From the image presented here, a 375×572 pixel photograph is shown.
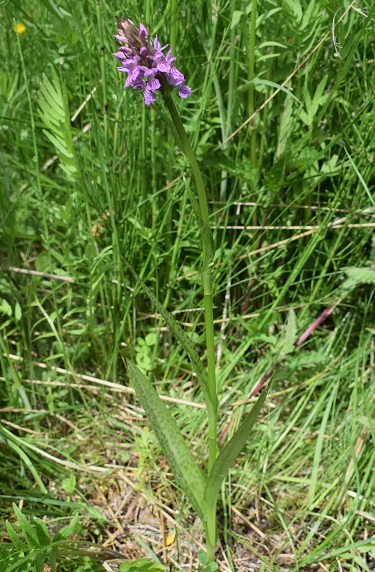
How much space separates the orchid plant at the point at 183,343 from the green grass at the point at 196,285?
204 millimetres

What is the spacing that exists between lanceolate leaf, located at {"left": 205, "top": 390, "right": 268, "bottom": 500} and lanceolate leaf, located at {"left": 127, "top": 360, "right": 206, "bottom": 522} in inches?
2.5

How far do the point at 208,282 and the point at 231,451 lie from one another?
37 cm

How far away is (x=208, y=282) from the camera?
3.57 ft

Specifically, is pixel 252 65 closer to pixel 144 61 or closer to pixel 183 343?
pixel 144 61

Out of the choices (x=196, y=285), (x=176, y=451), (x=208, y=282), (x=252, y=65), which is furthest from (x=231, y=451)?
(x=252, y=65)

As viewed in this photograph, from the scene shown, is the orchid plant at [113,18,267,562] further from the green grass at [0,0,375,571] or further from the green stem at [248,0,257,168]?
the green stem at [248,0,257,168]

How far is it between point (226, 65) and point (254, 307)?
2.61ft

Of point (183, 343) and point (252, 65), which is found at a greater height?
point (252, 65)

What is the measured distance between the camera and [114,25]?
1490mm

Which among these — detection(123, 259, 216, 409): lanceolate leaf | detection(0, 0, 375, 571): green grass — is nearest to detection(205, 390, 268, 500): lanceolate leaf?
detection(123, 259, 216, 409): lanceolate leaf

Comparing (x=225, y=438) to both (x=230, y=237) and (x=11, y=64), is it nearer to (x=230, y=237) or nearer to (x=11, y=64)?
(x=230, y=237)

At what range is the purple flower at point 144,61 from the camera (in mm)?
876

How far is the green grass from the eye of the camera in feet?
4.78

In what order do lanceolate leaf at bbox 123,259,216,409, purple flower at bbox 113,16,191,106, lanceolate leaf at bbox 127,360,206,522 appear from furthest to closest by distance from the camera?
lanceolate leaf at bbox 127,360,206,522 < lanceolate leaf at bbox 123,259,216,409 < purple flower at bbox 113,16,191,106
